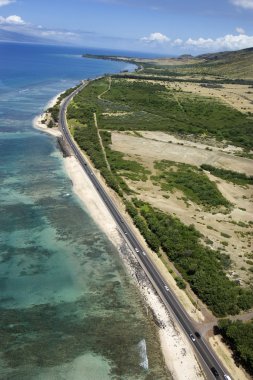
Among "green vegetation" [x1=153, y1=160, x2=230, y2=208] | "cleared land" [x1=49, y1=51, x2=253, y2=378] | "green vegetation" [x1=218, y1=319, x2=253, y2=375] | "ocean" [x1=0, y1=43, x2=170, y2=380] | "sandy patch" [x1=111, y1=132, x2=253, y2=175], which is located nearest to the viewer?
"ocean" [x1=0, y1=43, x2=170, y2=380]

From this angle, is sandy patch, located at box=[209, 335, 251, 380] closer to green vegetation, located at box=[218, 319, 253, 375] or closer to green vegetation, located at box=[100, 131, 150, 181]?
green vegetation, located at box=[218, 319, 253, 375]

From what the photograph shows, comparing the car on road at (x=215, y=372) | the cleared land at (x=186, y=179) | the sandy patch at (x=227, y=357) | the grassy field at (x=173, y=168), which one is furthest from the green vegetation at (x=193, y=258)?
the car on road at (x=215, y=372)

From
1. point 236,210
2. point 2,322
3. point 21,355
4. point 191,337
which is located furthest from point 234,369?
point 236,210

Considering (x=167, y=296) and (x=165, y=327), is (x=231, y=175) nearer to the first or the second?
(x=167, y=296)

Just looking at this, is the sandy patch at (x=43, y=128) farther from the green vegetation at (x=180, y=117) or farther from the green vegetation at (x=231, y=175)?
the green vegetation at (x=231, y=175)

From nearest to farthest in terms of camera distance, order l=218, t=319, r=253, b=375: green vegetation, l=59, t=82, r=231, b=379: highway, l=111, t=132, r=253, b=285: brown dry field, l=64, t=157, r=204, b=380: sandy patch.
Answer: l=64, t=157, r=204, b=380: sandy patch, l=59, t=82, r=231, b=379: highway, l=218, t=319, r=253, b=375: green vegetation, l=111, t=132, r=253, b=285: brown dry field

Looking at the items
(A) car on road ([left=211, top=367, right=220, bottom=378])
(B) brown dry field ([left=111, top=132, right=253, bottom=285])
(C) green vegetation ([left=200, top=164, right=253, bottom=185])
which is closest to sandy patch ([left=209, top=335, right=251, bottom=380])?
(A) car on road ([left=211, top=367, right=220, bottom=378])
